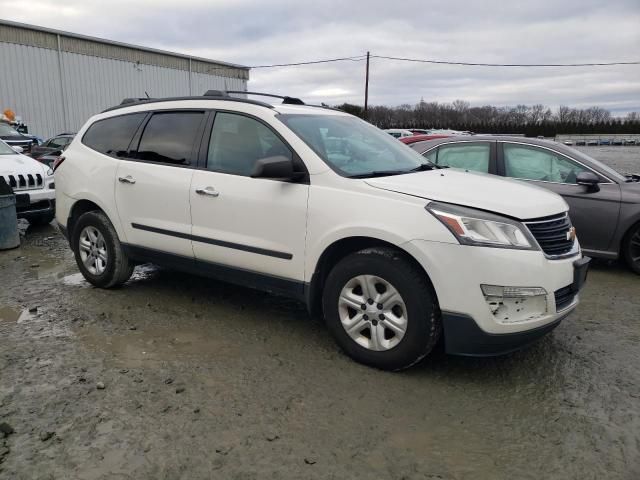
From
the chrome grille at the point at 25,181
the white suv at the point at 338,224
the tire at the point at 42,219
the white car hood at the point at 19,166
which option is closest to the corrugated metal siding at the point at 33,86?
the tire at the point at 42,219

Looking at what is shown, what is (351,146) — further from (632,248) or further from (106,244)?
(632,248)

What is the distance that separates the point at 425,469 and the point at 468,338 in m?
0.91

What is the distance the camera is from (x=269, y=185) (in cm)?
393

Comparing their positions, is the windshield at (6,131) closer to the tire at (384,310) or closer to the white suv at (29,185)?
the white suv at (29,185)

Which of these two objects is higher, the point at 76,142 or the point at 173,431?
the point at 76,142

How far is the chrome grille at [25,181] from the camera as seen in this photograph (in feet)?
26.5

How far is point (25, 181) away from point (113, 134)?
155 inches

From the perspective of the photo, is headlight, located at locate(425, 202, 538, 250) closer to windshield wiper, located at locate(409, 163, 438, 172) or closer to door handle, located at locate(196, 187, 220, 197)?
windshield wiper, located at locate(409, 163, 438, 172)

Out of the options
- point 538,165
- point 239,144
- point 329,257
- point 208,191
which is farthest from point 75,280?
point 538,165

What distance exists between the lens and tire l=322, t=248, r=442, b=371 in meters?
3.30

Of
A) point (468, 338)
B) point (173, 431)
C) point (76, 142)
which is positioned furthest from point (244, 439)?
point (76, 142)

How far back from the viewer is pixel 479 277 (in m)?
3.13

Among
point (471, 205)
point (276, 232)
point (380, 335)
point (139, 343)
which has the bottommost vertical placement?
point (139, 343)

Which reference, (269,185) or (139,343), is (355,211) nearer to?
(269,185)
